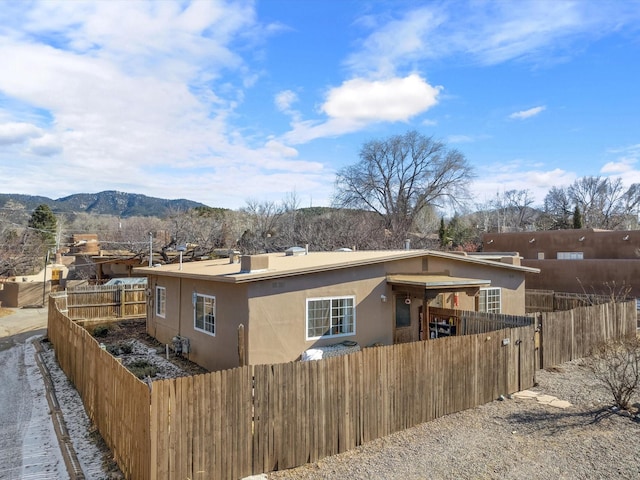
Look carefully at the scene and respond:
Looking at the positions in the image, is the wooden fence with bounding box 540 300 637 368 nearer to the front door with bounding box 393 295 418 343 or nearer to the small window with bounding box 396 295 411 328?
the front door with bounding box 393 295 418 343

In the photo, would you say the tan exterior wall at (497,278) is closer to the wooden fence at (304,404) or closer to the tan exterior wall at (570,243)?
the wooden fence at (304,404)

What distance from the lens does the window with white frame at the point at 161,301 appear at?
16484 millimetres

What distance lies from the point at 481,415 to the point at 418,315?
538 cm

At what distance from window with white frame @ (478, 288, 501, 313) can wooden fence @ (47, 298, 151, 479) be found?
40.1 feet

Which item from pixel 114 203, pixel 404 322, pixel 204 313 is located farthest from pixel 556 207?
pixel 114 203

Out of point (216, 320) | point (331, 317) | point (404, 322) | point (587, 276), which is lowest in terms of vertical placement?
point (404, 322)

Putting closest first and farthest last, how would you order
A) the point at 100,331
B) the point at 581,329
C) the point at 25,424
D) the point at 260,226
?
the point at 25,424 < the point at 581,329 < the point at 100,331 < the point at 260,226

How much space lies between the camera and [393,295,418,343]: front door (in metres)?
13.5

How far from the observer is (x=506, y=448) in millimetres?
7129

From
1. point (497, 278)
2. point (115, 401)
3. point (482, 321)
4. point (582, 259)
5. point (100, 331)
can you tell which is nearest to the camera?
point (115, 401)

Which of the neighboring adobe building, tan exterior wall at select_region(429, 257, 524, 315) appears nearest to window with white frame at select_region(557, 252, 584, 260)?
the neighboring adobe building

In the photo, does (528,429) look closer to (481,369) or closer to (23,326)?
(481,369)

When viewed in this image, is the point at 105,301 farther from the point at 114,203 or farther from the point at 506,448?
the point at 114,203

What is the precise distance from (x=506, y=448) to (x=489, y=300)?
9348 millimetres
